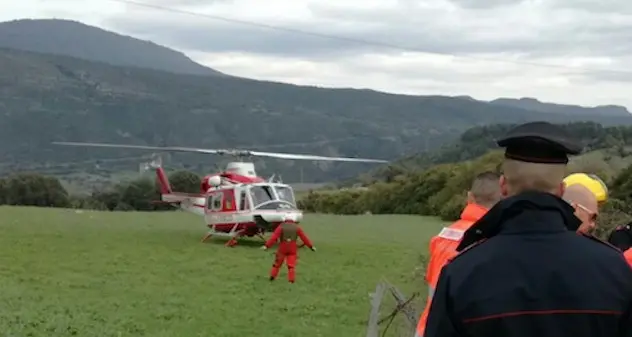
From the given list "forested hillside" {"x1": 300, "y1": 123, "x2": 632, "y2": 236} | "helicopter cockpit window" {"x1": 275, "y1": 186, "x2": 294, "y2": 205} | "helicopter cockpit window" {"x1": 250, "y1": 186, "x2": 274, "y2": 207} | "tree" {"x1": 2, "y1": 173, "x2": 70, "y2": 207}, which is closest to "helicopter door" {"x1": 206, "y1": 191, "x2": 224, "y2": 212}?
"helicopter cockpit window" {"x1": 250, "y1": 186, "x2": 274, "y2": 207}

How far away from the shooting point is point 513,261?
297 centimetres

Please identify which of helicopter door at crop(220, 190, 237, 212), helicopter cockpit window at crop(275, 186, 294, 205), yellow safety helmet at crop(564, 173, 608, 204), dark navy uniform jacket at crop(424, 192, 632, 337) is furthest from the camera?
helicopter door at crop(220, 190, 237, 212)

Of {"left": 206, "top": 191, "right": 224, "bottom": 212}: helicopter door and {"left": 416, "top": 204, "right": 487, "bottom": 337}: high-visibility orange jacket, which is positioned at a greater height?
{"left": 416, "top": 204, "right": 487, "bottom": 337}: high-visibility orange jacket

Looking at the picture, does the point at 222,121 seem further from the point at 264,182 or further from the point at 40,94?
the point at 264,182

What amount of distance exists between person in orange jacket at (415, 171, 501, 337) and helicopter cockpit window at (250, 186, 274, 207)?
18.6 meters

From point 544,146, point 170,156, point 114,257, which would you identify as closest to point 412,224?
point 114,257

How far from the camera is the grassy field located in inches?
477

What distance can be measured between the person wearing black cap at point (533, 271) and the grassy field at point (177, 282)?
14.5 feet

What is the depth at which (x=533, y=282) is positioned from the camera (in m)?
2.93

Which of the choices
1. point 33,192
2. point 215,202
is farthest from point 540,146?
point 33,192

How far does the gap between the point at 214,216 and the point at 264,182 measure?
1.70 m

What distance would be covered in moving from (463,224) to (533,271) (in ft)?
7.47

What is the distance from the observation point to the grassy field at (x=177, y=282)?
1212 cm

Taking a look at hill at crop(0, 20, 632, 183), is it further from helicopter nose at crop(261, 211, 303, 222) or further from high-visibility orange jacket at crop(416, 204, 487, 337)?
high-visibility orange jacket at crop(416, 204, 487, 337)
